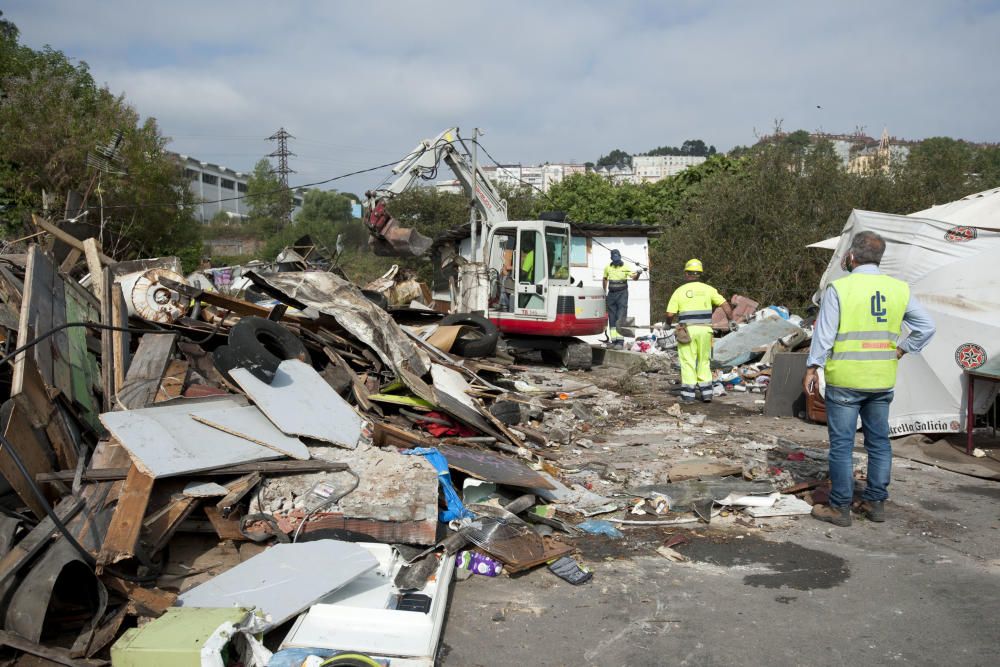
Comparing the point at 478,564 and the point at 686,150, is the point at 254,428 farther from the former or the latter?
the point at 686,150

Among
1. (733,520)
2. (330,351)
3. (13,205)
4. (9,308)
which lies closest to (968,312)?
(733,520)

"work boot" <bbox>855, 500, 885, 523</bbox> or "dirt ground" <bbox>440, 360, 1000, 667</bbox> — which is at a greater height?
"work boot" <bbox>855, 500, 885, 523</bbox>

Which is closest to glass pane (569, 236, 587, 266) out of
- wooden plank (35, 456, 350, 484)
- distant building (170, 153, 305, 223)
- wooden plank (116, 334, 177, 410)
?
wooden plank (116, 334, 177, 410)

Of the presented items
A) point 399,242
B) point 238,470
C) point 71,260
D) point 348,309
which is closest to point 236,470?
point 238,470

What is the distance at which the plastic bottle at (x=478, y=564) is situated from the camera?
4.05 m

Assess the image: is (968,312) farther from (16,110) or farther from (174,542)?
(16,110)

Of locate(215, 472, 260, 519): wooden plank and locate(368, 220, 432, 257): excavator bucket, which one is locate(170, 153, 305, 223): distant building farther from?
locate(215, 472, 260, 519): wooden plank

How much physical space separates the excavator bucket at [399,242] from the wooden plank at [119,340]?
6.18 meters

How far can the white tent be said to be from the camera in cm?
672

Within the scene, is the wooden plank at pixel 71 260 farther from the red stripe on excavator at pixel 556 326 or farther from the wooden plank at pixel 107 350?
the red stripe on excavator at pixel 556 326

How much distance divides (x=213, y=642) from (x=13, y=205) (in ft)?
69.5

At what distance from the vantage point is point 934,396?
6883 mm

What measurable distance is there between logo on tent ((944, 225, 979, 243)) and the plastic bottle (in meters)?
6.10

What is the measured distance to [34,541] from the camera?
12.0 feet
